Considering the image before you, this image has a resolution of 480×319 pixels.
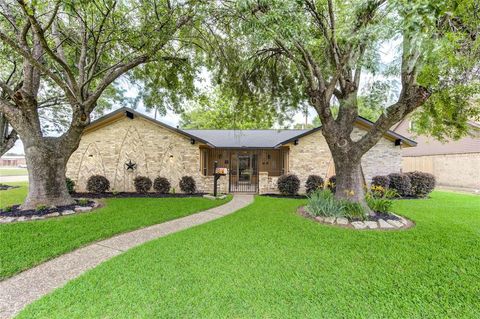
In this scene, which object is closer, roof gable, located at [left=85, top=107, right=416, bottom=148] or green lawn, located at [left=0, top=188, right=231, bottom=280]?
green lawn, located at [left=0, top=188, right=231, bottom=280]

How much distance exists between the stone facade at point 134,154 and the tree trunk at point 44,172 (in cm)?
421

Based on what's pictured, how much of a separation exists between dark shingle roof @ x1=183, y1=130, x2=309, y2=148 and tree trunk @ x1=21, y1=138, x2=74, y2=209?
25.2ft

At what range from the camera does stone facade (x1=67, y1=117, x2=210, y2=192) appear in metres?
11.3

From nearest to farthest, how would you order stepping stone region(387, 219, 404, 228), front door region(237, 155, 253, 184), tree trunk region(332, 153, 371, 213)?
stepping stone region(387, 219, 404, 228)
tree trunk region(332, 153, 371, 213)
front door region(237, 155, 253, 184)

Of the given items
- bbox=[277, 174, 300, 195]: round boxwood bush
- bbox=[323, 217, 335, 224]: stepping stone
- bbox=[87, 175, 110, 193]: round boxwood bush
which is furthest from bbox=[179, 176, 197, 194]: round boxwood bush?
bbox=[323, 217, 335, 224]: stepping stone

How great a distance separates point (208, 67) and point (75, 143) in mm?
5515

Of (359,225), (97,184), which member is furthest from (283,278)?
(97,184)

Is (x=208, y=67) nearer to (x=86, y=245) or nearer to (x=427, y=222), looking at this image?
(x=86, y=245)

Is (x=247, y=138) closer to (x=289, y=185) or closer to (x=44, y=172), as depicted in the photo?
(x=289, y=185)

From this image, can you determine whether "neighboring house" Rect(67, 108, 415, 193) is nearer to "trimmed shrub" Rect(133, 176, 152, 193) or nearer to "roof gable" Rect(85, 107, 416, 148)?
"roof gable" Rect(85, 107, 416, 148)

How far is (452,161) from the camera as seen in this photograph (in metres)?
15.7

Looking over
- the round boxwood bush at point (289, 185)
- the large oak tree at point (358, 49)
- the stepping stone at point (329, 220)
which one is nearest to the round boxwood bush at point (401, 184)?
the large oak tree at point (358, 49)

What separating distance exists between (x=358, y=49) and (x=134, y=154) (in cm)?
1072

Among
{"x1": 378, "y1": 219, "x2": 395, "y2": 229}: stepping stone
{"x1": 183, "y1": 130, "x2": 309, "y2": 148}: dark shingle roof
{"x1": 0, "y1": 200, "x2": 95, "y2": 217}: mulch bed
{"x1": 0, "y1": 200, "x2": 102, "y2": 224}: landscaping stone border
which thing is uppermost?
{"x1": 183, "y1": 130, "x2": 309, "y2": 148}: dark shingle roof
